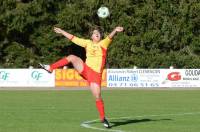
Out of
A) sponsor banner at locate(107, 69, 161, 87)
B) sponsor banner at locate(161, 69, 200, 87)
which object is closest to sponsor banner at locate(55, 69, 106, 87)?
sponsor banner at locate(107, 69, 161, 87)

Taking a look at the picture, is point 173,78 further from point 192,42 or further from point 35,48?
point 35,48

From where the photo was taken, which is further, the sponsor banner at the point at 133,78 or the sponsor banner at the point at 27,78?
the sponsor banner at the point at 27,78

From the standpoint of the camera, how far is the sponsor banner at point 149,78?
49500 mm

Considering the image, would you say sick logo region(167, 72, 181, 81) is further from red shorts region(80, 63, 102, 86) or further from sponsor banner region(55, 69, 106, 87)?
red shorts region(80, 63, 102, 86)

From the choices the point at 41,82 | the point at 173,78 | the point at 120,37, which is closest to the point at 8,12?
the point at 120,37

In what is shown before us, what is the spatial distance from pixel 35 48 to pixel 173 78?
22399 mm

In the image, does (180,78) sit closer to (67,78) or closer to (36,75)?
(67,78)

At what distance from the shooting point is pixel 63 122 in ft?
49.5

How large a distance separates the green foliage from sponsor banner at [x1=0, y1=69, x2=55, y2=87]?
13.1 metres

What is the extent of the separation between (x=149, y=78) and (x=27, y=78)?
385 inches

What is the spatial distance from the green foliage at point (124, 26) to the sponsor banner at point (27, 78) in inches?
515

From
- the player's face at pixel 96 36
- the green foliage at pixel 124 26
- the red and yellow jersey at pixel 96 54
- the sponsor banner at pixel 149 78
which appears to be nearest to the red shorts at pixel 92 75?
the red and yellow jersey at pixel 96 54

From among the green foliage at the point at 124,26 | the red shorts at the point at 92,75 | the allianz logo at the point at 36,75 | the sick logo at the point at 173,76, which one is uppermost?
the green foliage at the point at 124,26

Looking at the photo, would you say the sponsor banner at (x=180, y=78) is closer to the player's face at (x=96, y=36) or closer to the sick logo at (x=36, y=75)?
the sick logo at (x=36, y=75)
